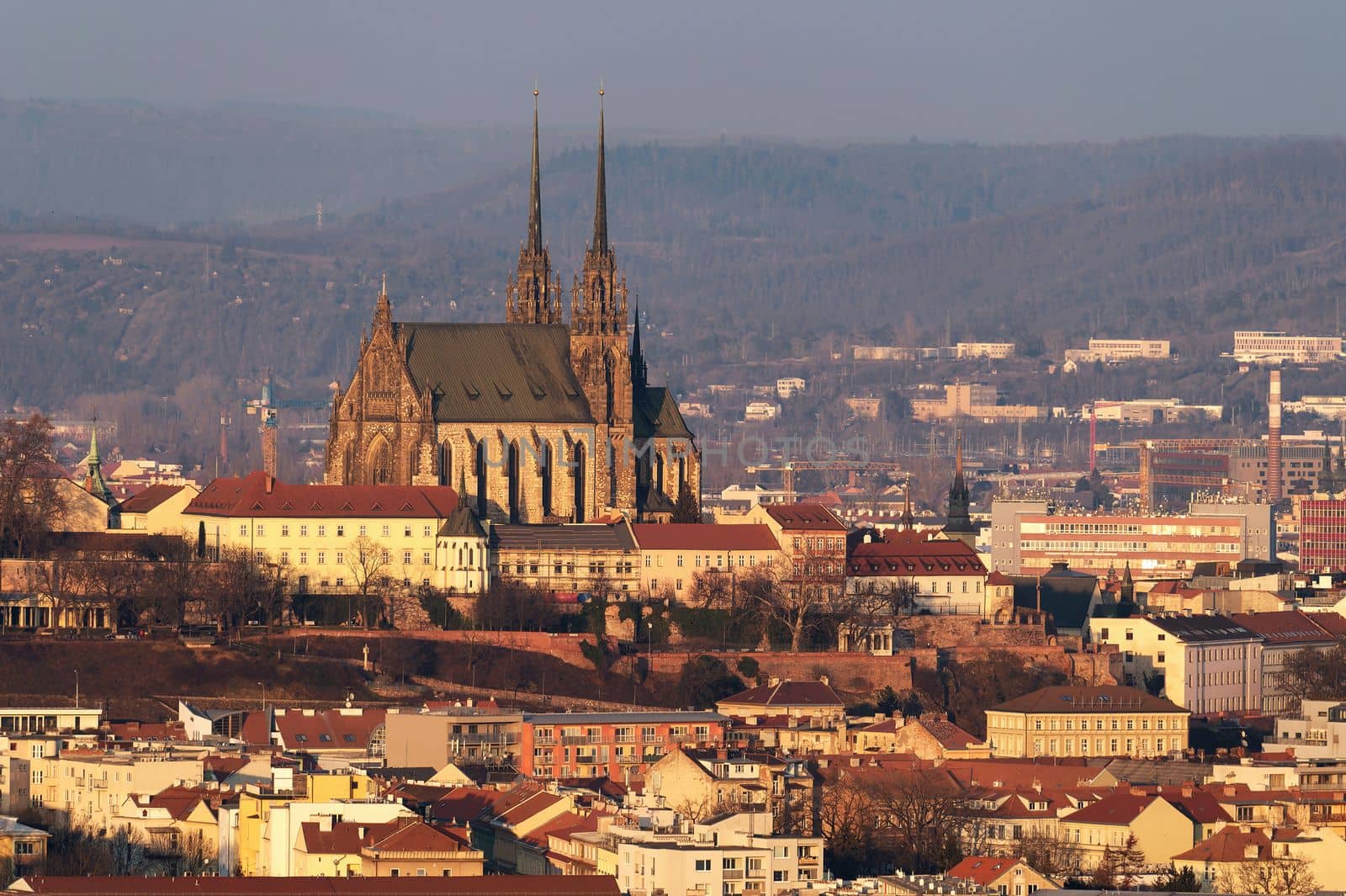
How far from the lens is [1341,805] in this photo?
73.6 metres

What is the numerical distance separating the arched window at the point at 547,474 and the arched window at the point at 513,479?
0.75 metres

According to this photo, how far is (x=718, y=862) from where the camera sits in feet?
207

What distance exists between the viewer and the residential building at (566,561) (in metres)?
112

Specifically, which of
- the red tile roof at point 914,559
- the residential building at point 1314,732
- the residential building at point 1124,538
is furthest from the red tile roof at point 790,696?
the residential building at point 1124,538

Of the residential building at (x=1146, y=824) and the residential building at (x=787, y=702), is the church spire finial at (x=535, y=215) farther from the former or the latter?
the residential building at (x=1146, y=824)

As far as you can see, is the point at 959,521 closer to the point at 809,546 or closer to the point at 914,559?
the point at 914,559

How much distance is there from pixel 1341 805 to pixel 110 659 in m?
37.1

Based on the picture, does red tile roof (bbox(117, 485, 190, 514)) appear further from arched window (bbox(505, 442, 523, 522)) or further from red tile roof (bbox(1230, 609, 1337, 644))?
red tile roof (bbox(1230, 609, 1337, 644))

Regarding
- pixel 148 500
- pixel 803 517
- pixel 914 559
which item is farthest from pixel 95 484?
pixel 914 559

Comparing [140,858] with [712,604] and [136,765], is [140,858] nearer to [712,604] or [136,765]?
[136,765]

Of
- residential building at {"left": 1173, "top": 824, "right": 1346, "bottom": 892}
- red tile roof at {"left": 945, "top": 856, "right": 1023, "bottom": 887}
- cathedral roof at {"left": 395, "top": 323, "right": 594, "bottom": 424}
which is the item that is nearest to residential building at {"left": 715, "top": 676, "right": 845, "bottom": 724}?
cathedral roof at {"left": 395, "top": 323, "right": 594, "bottom": 424}

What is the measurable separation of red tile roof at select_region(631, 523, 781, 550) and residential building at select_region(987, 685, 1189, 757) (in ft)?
56.2

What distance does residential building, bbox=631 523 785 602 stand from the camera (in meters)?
111

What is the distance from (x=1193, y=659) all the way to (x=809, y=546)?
1090cm
